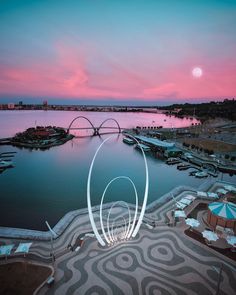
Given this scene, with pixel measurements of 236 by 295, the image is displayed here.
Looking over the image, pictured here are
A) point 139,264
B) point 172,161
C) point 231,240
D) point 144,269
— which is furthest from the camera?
point 172,161

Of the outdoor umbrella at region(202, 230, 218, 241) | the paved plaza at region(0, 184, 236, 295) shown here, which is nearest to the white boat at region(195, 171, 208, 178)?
the paved plaza at region(0, 184, 236, 295)

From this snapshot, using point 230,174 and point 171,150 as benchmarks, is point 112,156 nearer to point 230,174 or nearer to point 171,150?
point 171,150

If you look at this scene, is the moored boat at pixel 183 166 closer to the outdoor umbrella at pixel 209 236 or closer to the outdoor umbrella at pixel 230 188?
the outdoor umbrella at pixel 230 188

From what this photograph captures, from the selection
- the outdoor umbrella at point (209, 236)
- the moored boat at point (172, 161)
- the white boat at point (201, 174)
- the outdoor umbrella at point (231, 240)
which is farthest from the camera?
the moored boat at point (172, 161)

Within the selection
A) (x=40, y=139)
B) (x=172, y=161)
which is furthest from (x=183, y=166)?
(x=40, y=139)

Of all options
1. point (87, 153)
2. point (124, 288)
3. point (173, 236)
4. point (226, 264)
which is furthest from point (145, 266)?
point (87, 153)

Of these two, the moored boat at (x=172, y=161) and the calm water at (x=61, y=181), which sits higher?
the moored boat at (x=172, y=161)

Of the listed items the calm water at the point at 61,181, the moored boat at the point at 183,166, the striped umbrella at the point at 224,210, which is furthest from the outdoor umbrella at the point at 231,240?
the moored boat at the point at 183,166

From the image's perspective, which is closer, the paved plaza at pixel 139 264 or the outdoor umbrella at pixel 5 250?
the paved plaza at pixel 139 264

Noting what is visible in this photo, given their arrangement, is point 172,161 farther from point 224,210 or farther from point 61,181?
point 224,210

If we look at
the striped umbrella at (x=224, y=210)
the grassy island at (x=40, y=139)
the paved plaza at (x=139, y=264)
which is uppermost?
the grassy island at (x=40, y=139)
